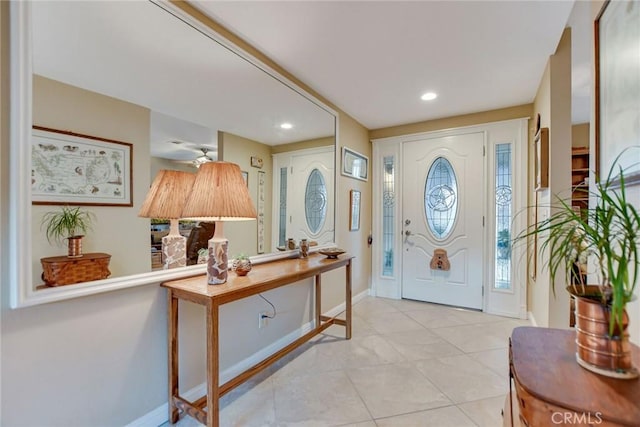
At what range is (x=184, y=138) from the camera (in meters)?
1.76

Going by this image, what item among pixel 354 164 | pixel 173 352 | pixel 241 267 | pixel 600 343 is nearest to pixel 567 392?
pixel 600 343

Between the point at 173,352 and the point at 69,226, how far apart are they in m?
0.87

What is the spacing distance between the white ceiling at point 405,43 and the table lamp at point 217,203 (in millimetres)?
998

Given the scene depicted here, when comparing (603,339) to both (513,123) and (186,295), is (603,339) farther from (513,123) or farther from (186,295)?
(513,123)

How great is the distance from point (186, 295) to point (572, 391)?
1.57 meters

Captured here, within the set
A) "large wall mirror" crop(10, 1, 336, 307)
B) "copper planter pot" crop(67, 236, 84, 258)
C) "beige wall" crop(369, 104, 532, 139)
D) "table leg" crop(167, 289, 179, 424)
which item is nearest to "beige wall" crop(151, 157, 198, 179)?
"large wall mirror" crop(10, 1, 336, 307)

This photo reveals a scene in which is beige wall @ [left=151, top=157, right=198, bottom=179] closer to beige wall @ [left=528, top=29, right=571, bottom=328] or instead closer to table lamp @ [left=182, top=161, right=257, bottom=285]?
table lamp @ [left=182, top=161, right=257, bottom=285]

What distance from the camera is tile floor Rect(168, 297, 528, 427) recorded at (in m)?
1.70

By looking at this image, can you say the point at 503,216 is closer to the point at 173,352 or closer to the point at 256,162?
the point at 256,162

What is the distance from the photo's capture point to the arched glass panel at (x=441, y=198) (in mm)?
3682

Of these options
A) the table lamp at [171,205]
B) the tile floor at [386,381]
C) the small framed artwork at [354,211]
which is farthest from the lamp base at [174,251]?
the small framed artwork at [354,211]

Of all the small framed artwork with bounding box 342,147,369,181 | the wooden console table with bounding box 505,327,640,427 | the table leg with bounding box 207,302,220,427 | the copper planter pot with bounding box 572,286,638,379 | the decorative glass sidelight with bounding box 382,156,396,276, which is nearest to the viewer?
the wooden console table with bounding box 505,327,640,427

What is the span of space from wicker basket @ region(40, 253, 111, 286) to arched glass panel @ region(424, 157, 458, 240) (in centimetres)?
348

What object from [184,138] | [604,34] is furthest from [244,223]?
[604,34]
